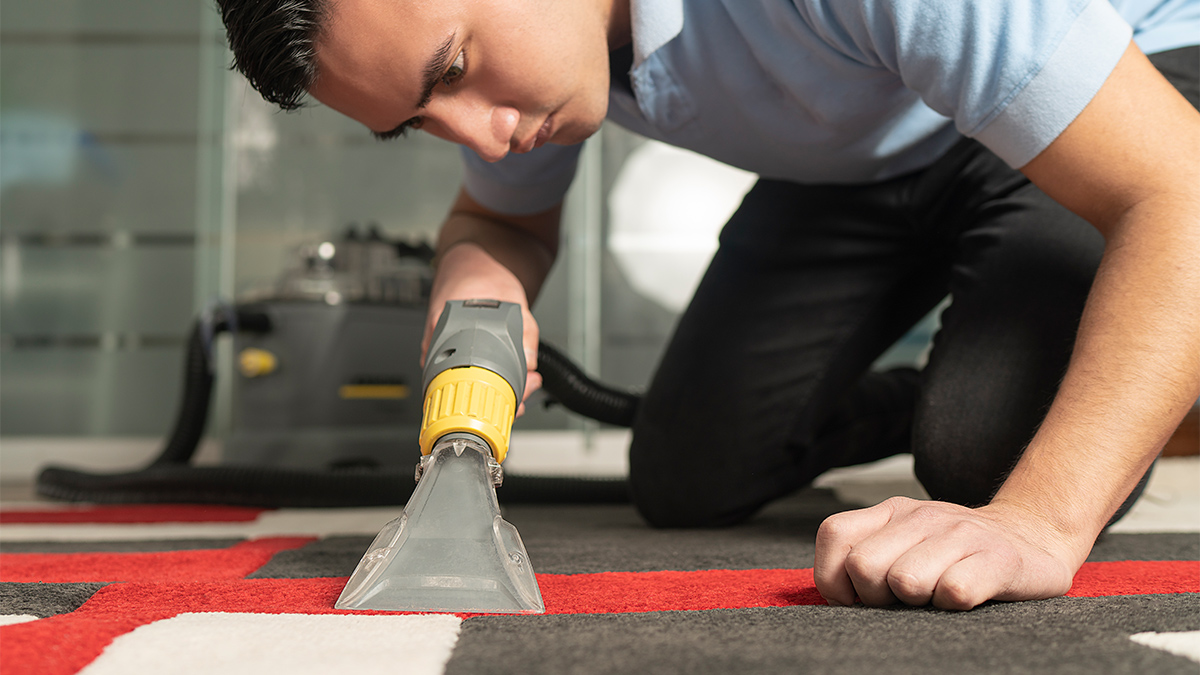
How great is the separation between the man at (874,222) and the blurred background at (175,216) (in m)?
1.57

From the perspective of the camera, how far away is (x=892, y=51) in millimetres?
682

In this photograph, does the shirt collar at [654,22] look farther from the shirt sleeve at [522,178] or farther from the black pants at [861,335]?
the black pants at [861,335]

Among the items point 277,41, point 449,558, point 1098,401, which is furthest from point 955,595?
point 277,41

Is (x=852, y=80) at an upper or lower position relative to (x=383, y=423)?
upper

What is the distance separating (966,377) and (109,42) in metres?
2.91

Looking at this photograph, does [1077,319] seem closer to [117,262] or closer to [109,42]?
[117,262]

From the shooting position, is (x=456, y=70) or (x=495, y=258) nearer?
(x=456, y=70)

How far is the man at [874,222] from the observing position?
55 centimetres

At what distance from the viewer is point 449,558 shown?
0.52 metres

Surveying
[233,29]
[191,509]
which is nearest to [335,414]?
[191,509]

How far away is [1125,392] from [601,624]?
0.37 meters

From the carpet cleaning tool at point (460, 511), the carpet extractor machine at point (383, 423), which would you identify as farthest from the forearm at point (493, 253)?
the carpet cleaning tool at point (460, 511)

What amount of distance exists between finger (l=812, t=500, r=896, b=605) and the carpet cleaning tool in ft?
0.57

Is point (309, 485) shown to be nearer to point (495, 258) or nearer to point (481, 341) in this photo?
point (495, 258)
